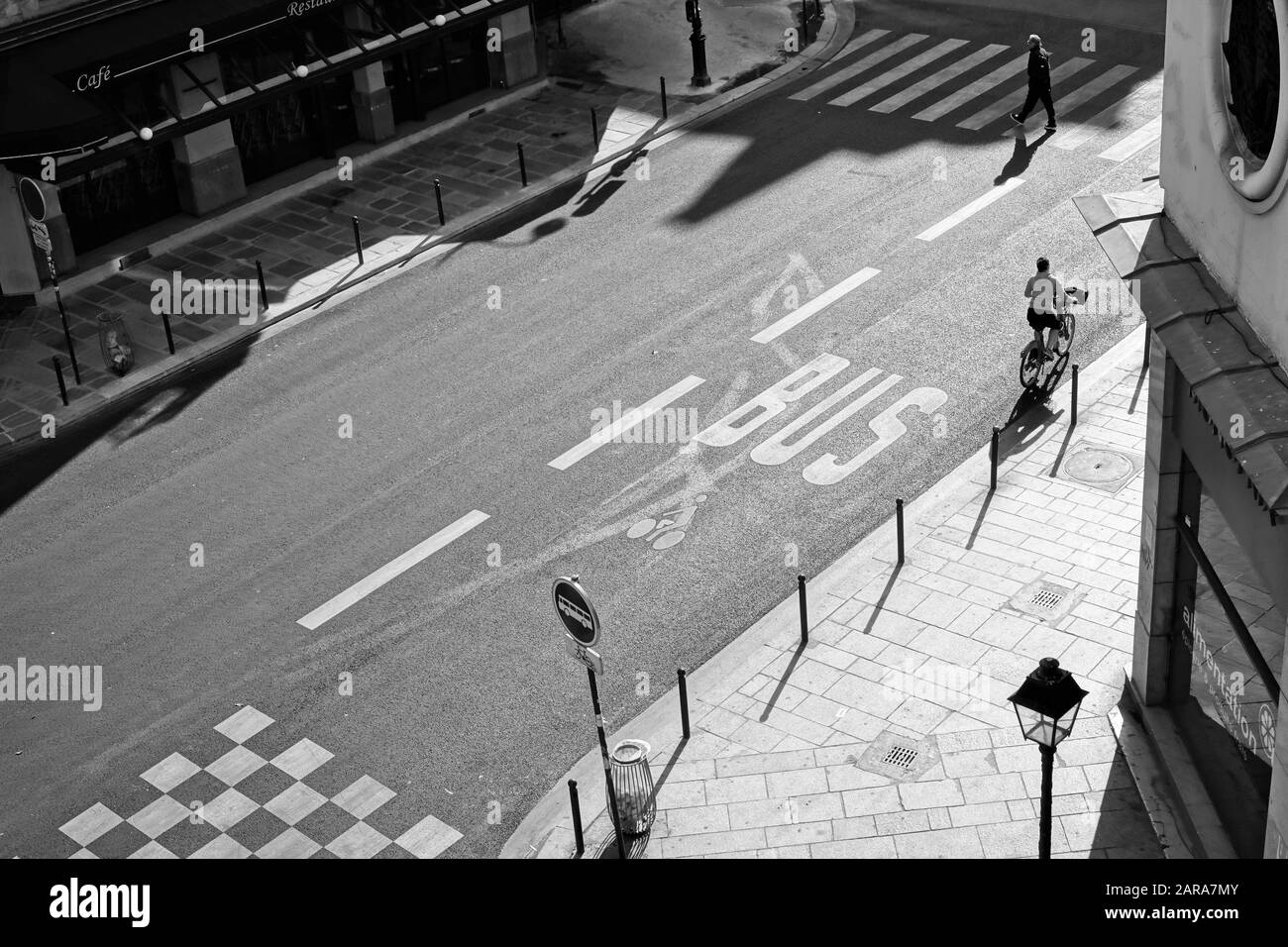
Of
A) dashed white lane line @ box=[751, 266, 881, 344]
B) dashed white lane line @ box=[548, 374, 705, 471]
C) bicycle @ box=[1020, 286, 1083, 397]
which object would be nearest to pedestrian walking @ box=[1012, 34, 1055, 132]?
dashed white lane line @ box=[751, 266, 881, 344]

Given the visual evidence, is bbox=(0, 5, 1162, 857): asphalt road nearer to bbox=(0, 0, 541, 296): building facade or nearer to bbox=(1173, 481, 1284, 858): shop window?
bbox=(0, 0, 541, 296): building facade

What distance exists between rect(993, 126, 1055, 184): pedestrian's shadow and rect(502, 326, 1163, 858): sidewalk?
8.86m

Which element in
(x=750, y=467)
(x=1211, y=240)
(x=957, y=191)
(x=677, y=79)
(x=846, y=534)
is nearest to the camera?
(x=1211, y=240)

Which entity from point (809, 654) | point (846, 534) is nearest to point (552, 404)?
point (846, 534)

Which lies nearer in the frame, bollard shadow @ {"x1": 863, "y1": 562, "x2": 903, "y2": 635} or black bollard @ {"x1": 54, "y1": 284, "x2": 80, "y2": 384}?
bollard shadow @ {"x1": 863, "y1": 562, "x2": 903, "y2": 635}

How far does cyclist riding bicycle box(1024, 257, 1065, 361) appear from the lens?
21844 mm

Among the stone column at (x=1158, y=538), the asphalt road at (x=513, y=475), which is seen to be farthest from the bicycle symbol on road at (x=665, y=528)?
the stone column at (x=1158, y=538)

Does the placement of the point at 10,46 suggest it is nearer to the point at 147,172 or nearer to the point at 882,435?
the point at 147,172

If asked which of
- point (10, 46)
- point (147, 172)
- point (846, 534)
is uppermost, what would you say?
point (10, 46)

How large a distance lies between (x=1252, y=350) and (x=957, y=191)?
17087 mm

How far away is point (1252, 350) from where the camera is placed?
11.6 meters

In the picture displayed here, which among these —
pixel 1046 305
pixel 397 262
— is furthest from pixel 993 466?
pixel 397 262

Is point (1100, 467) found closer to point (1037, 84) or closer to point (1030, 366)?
point (1030, 366)
